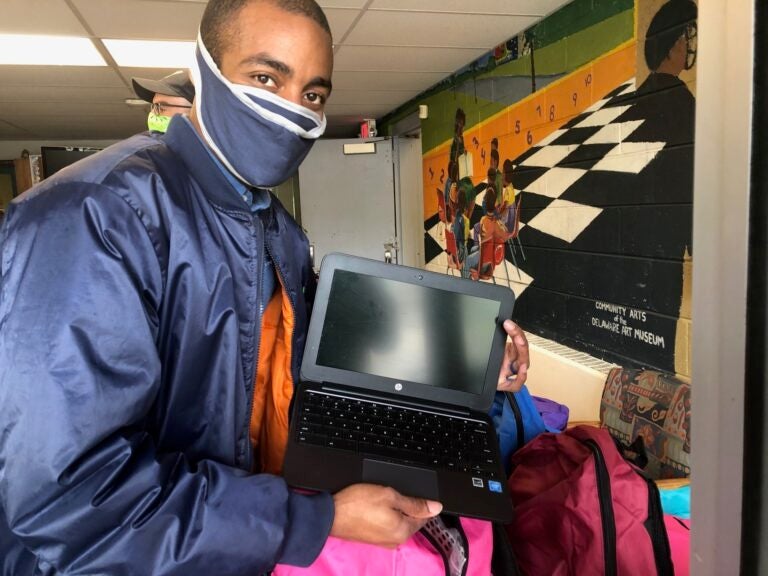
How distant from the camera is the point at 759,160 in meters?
0.29

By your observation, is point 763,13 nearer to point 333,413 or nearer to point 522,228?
point 333,413

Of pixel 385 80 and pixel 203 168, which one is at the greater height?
pixel 385 80

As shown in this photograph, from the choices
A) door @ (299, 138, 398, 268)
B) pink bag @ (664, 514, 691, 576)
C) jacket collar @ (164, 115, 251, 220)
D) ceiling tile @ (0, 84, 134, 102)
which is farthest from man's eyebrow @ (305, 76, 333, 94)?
door @ (299, 138, 398, 268)

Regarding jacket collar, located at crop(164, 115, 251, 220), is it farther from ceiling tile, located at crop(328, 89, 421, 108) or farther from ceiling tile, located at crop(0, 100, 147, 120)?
ceiling tile, located at crop(0, 100, 147, 120)

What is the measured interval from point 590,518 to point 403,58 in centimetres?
293

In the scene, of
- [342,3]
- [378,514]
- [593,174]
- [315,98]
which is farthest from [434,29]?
[378,514]

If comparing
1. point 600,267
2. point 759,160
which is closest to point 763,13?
point 759,160

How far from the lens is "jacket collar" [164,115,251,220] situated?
0.75 metres

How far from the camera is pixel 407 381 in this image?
3.14ft

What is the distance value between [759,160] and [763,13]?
7 cm

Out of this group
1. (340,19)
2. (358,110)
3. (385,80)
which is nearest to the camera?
(340,19)

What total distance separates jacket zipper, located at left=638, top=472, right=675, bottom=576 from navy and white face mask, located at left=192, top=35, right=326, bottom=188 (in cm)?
73

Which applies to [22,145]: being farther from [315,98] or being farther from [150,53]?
[315,98]

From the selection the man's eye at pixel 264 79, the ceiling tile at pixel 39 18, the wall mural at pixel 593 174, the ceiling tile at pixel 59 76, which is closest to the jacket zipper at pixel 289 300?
the man's eye at pixel 264 79
